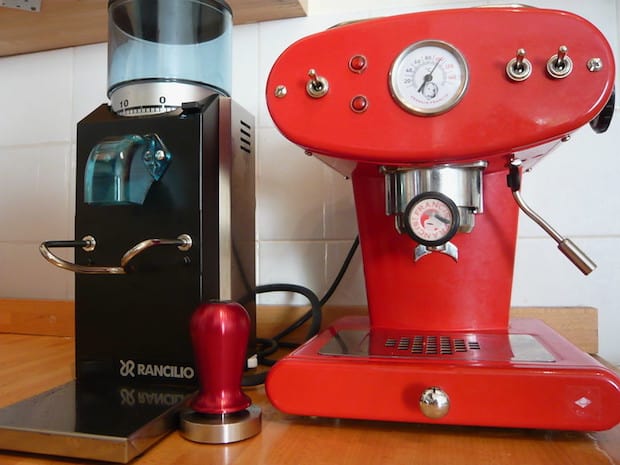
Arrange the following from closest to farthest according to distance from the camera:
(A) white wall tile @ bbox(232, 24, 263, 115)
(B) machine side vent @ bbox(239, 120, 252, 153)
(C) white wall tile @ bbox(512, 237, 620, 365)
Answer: (B) machine side vent @ bbox(239, 120, 252, 153) < (C) white wall tile @ bbox(512, 237, 620, 365) < (A) white wall tile @ bbox(232, 24, 263, 115)

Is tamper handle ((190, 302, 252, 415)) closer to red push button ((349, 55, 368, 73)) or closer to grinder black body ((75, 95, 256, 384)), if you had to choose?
grinder black body ((75, 95, 256, 384))

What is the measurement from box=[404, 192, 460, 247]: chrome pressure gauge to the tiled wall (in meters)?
0.33

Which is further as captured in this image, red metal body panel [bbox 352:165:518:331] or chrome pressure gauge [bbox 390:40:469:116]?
red metal body panel [bbox 352:165:518:331]

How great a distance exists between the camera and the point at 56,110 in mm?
931

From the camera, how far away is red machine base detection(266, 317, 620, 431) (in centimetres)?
38

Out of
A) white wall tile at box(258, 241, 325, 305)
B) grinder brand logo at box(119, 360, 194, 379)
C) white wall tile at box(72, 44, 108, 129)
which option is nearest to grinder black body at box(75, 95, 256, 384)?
grinder brand logo at box(119, 360, 194, 379)

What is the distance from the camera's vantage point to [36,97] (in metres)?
0.95

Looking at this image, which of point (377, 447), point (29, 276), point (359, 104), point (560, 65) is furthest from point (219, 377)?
point (29, 276)

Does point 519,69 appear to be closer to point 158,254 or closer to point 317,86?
point 317,86

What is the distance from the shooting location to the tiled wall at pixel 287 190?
2.34 ft

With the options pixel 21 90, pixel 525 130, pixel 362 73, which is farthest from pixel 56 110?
pixel 525 130

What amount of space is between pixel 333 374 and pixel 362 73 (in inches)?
9.3

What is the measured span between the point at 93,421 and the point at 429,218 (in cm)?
30

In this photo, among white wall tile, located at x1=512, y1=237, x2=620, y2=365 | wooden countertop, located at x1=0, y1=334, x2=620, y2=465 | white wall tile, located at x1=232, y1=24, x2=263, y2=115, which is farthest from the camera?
white wall tile, located at x1=232, y1=24, x2=263, y2=115
